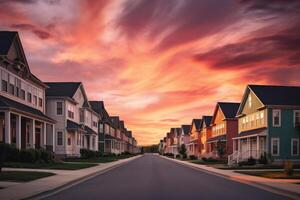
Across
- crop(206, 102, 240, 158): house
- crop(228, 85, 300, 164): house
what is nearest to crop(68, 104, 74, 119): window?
crop(206, 102, 240, 158): house

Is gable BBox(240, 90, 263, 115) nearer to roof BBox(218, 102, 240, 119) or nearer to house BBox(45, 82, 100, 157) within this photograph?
roof BBox(218, 102, 240, 119)

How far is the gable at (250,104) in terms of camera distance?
5038 centimetres

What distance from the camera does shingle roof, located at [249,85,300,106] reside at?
4784cm

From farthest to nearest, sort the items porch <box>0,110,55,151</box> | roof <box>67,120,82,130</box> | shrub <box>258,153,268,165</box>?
roof <box>67,120,82,130</box> → shrub <box>258,153,268,165</box> → porch <box>0,110,55,151</box>

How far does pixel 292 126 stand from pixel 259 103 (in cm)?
412

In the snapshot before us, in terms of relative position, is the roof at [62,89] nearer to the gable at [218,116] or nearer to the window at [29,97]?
the window at [29,97]

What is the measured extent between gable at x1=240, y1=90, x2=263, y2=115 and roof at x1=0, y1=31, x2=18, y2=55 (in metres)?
25.5

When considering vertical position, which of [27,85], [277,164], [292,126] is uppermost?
[27,85]

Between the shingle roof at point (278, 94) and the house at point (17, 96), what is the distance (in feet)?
71.5

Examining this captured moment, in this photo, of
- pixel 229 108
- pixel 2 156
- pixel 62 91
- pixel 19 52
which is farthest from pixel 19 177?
pixel 229 108

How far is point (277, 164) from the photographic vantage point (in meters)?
46.9

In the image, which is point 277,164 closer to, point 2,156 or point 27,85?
point 27,85

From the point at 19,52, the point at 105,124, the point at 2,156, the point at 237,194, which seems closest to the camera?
the point at 237,194

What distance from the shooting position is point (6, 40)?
38438mm
